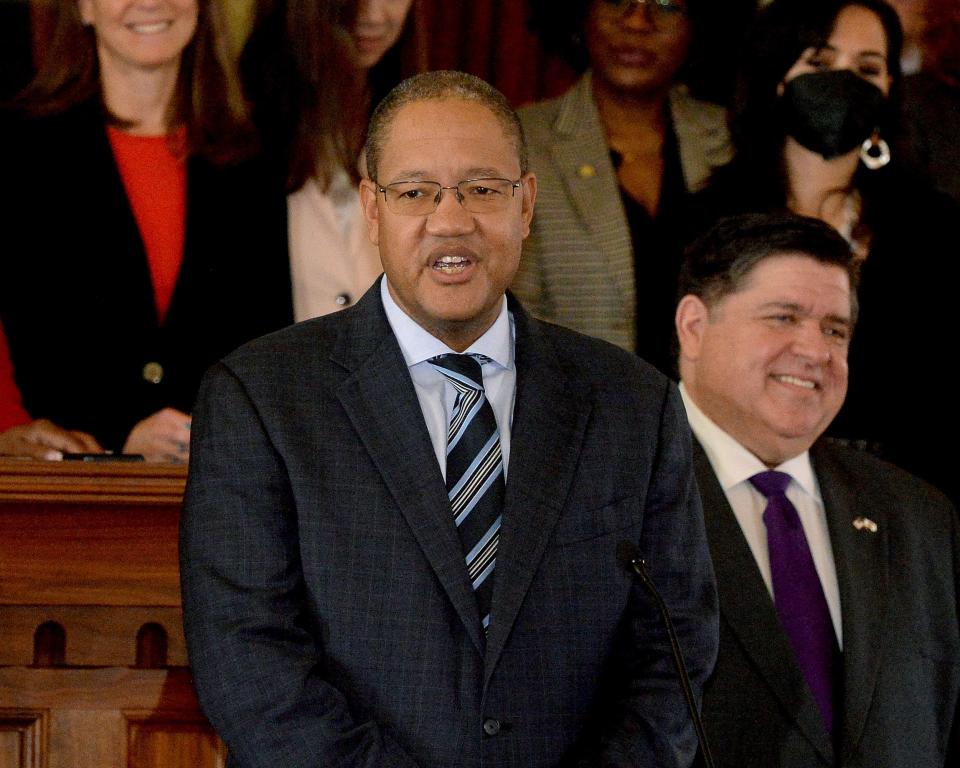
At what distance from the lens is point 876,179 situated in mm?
3625

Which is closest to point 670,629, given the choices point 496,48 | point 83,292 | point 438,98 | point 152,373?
point 438,98

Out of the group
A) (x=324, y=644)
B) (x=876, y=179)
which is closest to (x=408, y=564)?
(x=324, y=644)

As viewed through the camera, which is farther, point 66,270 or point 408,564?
point 66,270

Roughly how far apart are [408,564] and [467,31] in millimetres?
1780

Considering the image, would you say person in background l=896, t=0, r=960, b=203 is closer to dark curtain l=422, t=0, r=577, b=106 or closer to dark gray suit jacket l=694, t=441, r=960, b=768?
dark curtain l=422, t=0, r=577, b=106

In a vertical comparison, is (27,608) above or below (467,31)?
below

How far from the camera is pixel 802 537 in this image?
9.23ft

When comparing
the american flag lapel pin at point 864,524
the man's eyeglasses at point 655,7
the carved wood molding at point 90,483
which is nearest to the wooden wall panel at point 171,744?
the carved wood molding at point 90,483

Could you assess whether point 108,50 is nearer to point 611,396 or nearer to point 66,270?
point 66,270

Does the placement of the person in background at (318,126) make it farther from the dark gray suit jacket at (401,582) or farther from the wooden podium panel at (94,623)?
the dark gray suit jacket at (401,582)

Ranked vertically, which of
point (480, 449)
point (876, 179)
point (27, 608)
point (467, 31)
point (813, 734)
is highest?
point (467, 31)

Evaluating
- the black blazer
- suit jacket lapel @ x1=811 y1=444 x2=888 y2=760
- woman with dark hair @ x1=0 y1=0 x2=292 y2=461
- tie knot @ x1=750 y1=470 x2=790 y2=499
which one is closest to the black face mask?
suit jacket lapel @ x1=811 y1=444 x2=888 y2=760

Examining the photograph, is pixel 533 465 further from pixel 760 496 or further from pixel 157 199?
pixel 157 199

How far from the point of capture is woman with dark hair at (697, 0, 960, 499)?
3.54m
